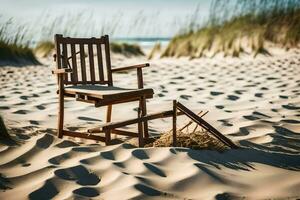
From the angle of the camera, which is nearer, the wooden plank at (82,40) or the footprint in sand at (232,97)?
the wooden plank at (82,40)

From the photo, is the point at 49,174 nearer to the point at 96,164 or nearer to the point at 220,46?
the point at 96,164

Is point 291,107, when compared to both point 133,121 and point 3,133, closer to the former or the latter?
point 133,121

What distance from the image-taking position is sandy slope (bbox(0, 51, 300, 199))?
99.0 inches

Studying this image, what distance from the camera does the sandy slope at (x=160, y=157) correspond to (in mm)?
2516

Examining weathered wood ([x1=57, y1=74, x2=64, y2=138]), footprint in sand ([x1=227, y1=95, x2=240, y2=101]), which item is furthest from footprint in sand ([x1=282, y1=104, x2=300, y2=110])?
weathered wood ([x1=57, y1=74, x2=64, y2=138])

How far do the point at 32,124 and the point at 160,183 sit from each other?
1954mm

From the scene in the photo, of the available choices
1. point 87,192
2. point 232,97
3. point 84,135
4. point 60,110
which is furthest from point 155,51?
point 87,192

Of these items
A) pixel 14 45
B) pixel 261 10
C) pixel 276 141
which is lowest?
pixel 276 141

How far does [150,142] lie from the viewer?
3.47 metres

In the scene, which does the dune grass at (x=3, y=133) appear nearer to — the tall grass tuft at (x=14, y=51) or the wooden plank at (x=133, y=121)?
the wooden plank at (x=133, y=121)

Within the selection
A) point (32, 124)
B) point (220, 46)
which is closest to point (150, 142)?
point (32, 124)

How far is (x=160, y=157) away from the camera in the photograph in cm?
299

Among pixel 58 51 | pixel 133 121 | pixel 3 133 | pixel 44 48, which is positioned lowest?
pixel 3 133

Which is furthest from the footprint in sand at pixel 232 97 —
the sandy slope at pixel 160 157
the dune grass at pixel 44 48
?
the dune grass at pixel 44 48
